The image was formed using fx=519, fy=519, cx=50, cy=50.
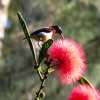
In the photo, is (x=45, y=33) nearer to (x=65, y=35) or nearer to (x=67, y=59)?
(x=67, y=59)

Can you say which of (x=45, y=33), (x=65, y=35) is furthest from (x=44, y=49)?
(x=65, y=35)

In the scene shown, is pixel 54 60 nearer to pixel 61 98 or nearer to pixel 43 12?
pixel 61 98

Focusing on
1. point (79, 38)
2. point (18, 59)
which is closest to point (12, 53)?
point (18, 59)

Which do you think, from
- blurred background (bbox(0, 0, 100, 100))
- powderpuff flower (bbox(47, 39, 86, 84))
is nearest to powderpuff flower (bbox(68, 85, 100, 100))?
powderpuff flower (bbox(47, 39, 86, 84))

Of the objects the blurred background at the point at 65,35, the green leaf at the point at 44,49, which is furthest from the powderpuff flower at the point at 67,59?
the blurred background at the point at 65,35

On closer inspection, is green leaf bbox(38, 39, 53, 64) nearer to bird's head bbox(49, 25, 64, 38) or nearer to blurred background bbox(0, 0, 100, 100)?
bird's head bbox(49, 25, 64, 38)

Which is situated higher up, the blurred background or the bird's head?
the blurred background
